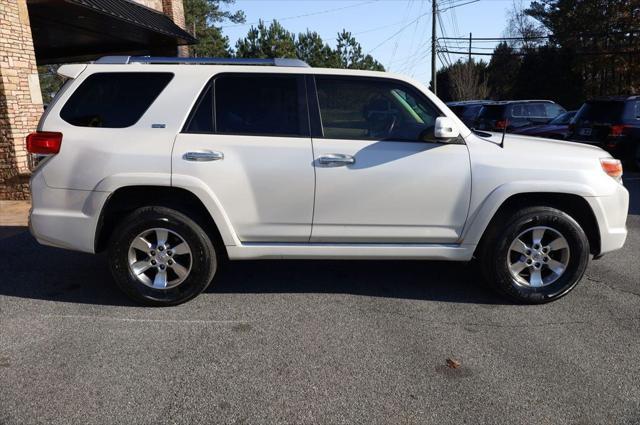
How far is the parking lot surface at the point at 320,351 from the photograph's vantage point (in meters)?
2.85

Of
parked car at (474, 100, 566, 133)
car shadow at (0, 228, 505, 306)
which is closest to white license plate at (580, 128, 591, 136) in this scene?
parked car at (474, 100, 566, 133)

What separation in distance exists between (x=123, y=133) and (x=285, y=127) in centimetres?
126

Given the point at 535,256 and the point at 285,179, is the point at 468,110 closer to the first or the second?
the point at 535,256

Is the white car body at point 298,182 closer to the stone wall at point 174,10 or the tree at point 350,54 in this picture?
the stone wall at point 174,10

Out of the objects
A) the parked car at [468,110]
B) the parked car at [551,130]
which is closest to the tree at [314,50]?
the parked car at [468,110]

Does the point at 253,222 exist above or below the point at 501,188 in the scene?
below

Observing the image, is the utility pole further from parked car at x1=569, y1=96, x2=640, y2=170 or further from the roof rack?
the roof rack

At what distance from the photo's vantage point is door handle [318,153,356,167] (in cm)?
408

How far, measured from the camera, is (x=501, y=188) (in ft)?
13.5

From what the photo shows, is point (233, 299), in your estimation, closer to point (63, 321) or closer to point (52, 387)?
point (63, 321)

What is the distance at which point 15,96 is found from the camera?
29.2ft

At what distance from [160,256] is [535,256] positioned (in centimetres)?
305

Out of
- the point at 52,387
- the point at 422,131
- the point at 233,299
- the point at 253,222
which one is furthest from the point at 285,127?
the point at 52,387

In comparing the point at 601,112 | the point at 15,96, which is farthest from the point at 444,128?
the point at 601,112
